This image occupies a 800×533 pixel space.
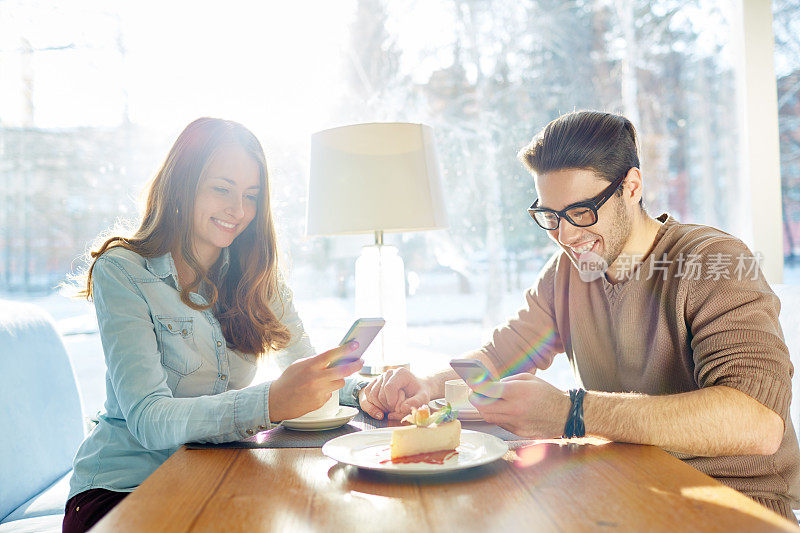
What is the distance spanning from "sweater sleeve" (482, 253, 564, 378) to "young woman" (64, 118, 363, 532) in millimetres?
545

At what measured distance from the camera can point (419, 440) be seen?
3.81 feet

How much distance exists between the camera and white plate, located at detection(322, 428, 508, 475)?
1061 millimetres

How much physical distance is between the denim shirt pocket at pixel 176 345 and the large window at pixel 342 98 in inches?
56.7

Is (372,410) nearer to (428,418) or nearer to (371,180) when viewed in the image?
(428,418)

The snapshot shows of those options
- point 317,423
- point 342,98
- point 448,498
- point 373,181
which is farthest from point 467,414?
point 342,98

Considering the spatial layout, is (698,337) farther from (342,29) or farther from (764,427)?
(342,29)

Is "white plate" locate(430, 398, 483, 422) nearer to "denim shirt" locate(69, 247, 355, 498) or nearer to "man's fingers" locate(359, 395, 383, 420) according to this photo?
"man's fingers" locate(359, 395, 383, 420)

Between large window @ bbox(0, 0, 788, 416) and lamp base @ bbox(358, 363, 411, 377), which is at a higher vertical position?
large window @ bbox(0, 0, 788, 416)

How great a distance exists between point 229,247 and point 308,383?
2.91ft

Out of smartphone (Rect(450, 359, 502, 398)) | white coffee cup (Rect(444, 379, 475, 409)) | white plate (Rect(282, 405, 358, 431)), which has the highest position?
smartphone (Rect(450, 359, 502, 398))

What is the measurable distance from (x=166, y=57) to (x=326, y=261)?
3.96ft

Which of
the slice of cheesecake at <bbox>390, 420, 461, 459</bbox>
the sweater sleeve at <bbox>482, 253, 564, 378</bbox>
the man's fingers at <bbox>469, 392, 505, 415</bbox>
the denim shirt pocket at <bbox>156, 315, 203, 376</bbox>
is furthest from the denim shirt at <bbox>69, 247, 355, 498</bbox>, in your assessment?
the sweater sleeve at <bbox>482, 253, 564, 378</bbox>

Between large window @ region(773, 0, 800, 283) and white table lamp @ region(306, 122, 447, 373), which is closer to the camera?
white table lamp @ region(306, 122, 447, 373)

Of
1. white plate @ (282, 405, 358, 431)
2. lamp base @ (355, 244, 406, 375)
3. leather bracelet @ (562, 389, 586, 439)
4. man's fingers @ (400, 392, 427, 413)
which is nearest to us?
leather bracelet @ (562, 389, 586, 439)
